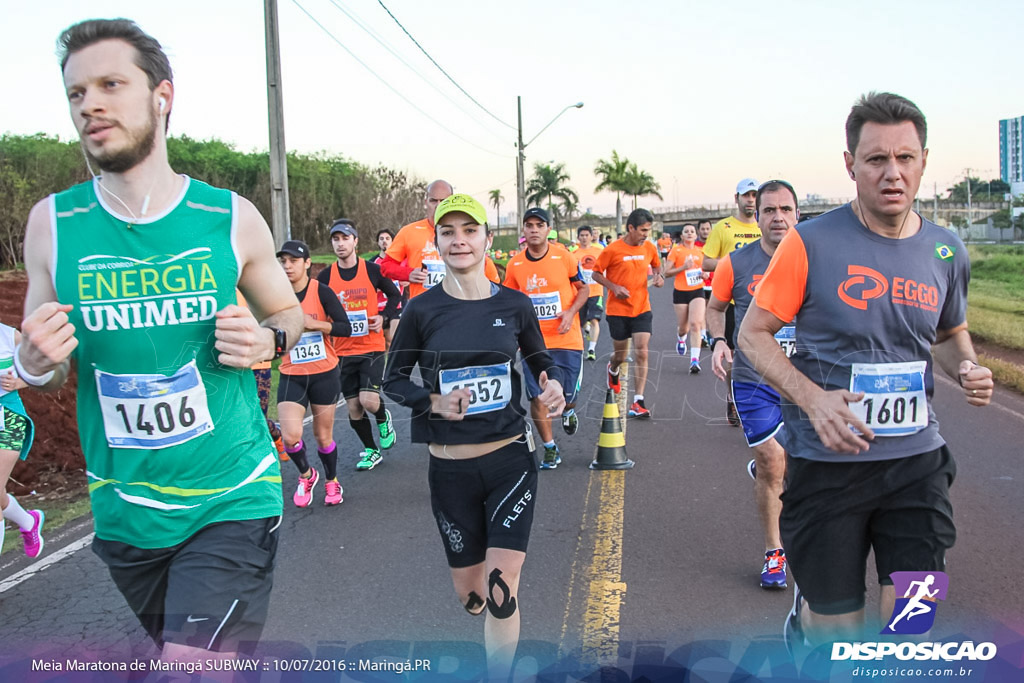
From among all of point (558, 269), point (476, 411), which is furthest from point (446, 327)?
point (558, 269)

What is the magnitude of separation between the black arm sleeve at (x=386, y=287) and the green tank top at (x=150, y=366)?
16.7 feet

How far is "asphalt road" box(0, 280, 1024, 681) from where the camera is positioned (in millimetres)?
3557

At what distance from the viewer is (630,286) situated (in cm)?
921

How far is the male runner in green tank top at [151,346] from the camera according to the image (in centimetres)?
233

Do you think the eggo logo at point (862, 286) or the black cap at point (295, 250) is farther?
the black cap at point (295, 250)

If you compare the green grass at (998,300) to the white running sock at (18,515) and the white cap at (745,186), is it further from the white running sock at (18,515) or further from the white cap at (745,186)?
the white running sock at (18,515)

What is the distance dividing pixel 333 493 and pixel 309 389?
2.77ft

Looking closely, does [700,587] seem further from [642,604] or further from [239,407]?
[239,407]

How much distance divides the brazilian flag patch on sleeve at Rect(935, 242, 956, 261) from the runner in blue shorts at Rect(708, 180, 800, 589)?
1.19m

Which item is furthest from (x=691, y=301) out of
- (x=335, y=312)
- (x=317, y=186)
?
(x=317, y=186)

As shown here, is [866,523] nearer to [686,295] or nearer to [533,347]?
[533,347]

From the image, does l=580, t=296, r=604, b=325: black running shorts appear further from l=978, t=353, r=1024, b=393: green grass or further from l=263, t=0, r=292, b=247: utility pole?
l=978, t=353, r=1024, b=393: green grass

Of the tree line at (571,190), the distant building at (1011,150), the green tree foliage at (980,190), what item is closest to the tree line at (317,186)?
the tree line at (571,190)

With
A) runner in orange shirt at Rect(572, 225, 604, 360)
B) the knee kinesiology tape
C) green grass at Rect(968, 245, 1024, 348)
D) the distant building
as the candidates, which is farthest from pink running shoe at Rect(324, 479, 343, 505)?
the distant building
